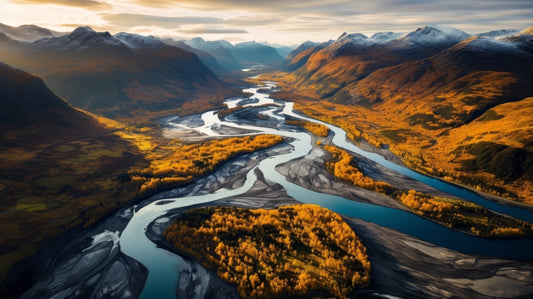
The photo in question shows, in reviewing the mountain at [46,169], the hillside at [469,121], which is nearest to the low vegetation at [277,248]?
the mountain at [46,169]

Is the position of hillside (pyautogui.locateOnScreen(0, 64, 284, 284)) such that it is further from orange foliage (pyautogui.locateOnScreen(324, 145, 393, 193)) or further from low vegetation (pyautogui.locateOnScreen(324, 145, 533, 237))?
low vegetation (pyautogui.locateOnScreen(324, 145, 533, 237))

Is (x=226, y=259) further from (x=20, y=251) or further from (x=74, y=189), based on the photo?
(x=74, y=189)

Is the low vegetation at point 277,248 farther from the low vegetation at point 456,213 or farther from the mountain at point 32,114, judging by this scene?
the mountain at point 32,114

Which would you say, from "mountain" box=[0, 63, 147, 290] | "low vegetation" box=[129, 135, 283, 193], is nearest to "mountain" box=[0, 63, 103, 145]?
"mountain" box=[0, 63, 147, 290]

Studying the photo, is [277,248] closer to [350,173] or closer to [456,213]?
[350,173]

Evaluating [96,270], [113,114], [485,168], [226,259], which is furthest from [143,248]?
[113,114]

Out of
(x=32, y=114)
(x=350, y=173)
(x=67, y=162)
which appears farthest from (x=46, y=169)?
(x=350, y=173)
